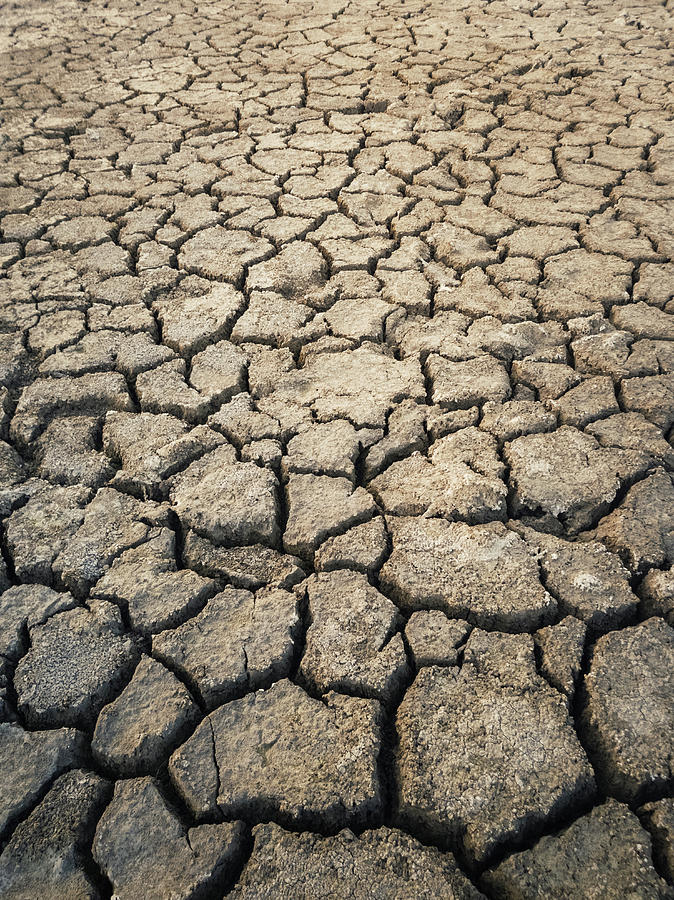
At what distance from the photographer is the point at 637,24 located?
480 cm

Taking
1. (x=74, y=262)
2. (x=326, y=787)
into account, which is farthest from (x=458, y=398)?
(x=74, y=262)

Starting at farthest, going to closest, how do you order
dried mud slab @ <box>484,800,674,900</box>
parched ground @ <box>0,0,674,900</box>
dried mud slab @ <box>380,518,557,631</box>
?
1. dried mud slab @ <box>380,518,557,631</box>
2. parched ground @ <box>0,0,674,900</box>
3. dried mud slab @ <box>484,800,674,900</box>

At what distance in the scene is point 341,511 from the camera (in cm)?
166

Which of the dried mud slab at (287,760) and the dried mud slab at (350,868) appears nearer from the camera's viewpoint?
the dried mud slab at (350,868)

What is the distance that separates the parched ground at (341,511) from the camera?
1113 mm

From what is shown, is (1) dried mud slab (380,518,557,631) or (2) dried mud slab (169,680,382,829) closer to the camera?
(2) dried mud slab (169,680,382,829)

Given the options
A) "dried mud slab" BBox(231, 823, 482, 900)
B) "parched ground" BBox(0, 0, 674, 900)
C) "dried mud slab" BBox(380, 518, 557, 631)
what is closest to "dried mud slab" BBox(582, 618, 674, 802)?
"parched ground" BBox(0, 0, 674, 900)

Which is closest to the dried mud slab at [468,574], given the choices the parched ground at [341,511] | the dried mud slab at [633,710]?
the parched ground at [341,511]

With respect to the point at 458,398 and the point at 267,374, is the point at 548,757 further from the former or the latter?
the point at 267,374

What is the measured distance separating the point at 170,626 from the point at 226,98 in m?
3.73

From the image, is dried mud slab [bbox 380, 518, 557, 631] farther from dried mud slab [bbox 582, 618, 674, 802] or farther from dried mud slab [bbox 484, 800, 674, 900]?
dried mud slab [bbox 484, 800, 674, 900]

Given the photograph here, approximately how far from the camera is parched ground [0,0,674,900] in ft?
3.65

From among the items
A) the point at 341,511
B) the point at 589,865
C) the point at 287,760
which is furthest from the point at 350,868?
the point at 341,511

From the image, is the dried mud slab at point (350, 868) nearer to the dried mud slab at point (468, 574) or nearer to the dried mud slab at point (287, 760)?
the dried mud slab at point (287, 760)
